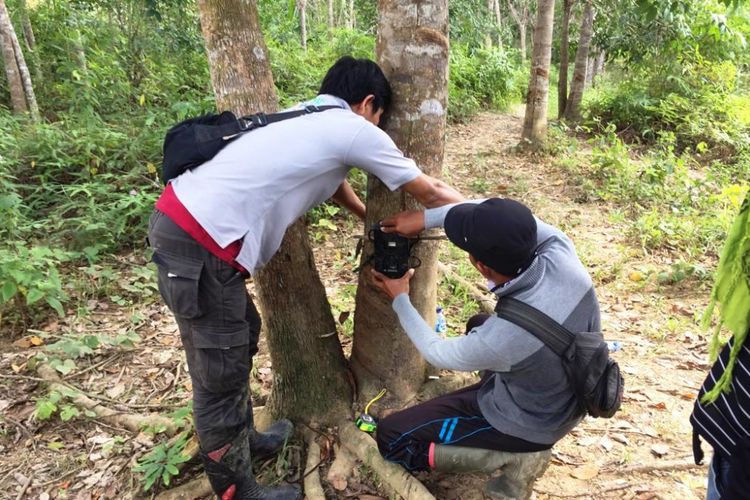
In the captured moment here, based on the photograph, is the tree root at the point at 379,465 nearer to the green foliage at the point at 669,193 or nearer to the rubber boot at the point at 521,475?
the rubber boot at the point at 521,475

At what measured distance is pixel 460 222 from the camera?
2145 millimetres

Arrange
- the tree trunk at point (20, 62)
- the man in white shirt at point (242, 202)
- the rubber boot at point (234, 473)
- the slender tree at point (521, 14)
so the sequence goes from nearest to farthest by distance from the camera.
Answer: the man in white shirt at point (242, 202) < the rubber boot at point (234, 473) < the tree trunk at point (20, 62) < the slender tree at point (521, 14)

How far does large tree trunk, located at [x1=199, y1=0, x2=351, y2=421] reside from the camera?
2664 mm

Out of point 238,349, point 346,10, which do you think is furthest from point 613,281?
point 346,10

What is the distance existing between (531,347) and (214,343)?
4.67 feet

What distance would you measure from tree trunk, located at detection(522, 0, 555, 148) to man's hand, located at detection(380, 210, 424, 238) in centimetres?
715

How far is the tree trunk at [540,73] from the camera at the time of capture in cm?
860

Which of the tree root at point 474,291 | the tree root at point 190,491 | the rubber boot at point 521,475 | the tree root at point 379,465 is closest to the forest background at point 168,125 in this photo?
the tree root at point 190,491

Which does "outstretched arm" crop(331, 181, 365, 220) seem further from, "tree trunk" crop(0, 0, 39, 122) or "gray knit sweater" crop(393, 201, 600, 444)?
"tree trunk" crop(0, 0, 39, 122)

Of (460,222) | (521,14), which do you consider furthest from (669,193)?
(521,14)

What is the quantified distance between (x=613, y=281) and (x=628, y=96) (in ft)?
21.9

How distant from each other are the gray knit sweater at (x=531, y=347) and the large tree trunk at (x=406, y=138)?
451mm

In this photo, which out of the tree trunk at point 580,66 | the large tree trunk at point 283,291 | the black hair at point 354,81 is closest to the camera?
the black hair at point 354,81

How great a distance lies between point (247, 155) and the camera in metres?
2.19
